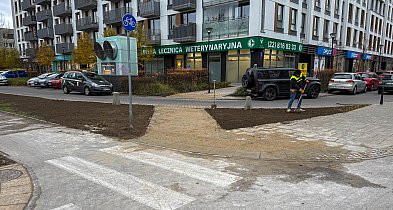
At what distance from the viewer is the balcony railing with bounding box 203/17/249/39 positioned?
23.9 m

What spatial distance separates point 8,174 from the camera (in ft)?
15.7

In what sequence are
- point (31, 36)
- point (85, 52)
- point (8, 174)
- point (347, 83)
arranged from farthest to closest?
point (31, 36), point (85, 52), point (347, 83), point (8, 174)

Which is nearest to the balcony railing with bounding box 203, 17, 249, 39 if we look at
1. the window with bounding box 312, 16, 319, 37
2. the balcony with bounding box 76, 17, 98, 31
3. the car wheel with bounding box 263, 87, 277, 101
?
the car wheel with bounding box 263, 87, 277, 101

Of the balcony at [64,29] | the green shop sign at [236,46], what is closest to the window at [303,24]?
the green shop sign at [236,46]

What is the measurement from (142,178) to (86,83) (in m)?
17.2

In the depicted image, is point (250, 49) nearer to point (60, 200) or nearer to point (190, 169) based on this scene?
point (190, 169)

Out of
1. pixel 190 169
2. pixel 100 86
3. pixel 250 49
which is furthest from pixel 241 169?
pixel 250 49

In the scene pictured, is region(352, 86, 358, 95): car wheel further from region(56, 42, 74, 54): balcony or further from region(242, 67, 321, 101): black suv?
region(56, 42, 74, 54): balcony

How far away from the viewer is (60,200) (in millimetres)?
3770

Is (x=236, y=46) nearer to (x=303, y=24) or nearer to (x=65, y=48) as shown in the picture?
(x=303, y=24)

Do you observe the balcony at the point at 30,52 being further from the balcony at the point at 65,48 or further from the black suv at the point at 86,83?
the black suv at the point at 86,83

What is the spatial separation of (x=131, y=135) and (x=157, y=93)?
1221 centimetres

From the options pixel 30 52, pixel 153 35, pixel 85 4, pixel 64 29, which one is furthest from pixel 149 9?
pixel 30 52

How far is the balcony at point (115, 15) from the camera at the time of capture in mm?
33438
